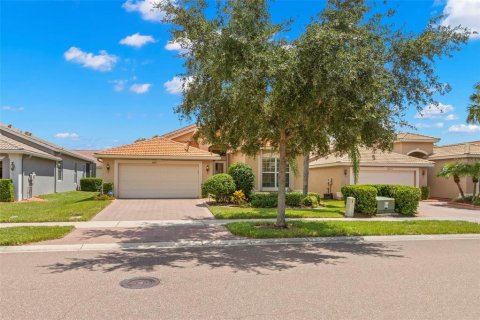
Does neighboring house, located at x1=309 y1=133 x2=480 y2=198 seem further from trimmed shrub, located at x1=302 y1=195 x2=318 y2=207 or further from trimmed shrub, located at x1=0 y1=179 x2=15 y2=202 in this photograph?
trimmed shrub, located at x1=0 y1=179 x2=15 y2=202

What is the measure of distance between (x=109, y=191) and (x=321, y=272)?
17.2m

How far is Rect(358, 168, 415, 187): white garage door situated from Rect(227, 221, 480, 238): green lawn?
35.8ft

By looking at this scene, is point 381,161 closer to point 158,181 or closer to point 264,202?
point 264,202

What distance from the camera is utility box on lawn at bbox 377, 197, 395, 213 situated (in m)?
16.3

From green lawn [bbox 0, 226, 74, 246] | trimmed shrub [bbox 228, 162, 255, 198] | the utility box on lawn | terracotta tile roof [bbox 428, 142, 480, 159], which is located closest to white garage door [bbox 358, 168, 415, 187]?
terracotta tile roof [bbox 428, 142, 480, 159]

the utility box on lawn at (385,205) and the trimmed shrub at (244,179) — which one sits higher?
the trimmed shrub at (244,179)

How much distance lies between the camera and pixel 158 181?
75.7 feet

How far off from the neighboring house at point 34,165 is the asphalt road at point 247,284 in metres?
14.1

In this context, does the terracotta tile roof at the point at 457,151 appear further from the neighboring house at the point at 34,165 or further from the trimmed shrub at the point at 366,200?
the neighboring house at the point at 34,165

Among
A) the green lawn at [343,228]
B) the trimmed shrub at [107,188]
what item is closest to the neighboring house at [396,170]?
the green lawn at [343,228]

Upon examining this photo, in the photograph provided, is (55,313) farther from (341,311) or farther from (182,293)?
(341,311)

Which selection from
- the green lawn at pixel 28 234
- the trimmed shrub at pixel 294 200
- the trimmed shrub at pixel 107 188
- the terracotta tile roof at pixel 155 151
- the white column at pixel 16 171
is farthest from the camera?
the terracotta tile roof at pixel 155 151

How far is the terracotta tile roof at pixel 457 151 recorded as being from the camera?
83.4 ft

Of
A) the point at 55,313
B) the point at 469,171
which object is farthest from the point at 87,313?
the point at 469,171
